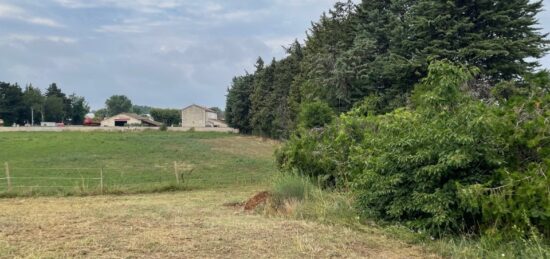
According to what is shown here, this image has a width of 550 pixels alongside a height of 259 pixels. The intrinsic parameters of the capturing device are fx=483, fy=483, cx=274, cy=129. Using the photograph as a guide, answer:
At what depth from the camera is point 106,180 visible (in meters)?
20.8

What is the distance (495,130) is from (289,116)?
39170 millimetres

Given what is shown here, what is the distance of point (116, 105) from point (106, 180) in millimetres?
163040

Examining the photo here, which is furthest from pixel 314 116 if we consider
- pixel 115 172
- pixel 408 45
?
pixel 115 172

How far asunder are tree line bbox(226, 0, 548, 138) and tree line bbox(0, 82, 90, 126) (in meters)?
86.3

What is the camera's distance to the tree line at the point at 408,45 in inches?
819

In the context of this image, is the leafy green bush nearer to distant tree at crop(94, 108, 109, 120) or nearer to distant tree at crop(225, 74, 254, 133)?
distant tree at crop(225, 74, 254, 133)

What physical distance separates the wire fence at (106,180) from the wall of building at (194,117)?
98.6 metres

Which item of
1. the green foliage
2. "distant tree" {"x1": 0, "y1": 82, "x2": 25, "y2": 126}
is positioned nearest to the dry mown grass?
the green foliage

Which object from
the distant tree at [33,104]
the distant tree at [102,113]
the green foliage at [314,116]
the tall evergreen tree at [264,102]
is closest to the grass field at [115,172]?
the green foliage at [314,116]

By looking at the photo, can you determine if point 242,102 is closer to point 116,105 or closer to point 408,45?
point 408,45

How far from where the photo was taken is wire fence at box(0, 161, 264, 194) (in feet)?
55.6

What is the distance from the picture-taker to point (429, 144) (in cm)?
761

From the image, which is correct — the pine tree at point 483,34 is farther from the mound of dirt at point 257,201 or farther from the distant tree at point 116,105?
the distant tree at point 116,105

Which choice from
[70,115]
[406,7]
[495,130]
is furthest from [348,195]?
[70,115]
